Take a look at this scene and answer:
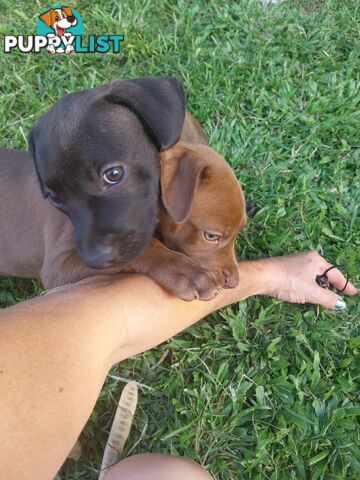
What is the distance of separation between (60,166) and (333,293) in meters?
1.98

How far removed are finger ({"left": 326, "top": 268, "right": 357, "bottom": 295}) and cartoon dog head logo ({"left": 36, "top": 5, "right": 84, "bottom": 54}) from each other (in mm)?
3187

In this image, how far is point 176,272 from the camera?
2.86 metres

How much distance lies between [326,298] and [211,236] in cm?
104

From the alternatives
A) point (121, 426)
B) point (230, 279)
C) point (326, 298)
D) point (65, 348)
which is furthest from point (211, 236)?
point (121, 426)

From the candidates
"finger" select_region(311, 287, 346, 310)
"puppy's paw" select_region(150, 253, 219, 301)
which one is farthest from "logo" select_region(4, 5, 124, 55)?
"finger" select_region(311, 287, 346, 310)

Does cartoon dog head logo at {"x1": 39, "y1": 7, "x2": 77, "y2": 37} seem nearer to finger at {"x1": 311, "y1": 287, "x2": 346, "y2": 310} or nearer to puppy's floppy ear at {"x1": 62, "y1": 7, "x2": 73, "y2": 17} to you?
puppy's floppy ear at {"x1": 62, "y1": 7, "x2": 73, "y2": 17}

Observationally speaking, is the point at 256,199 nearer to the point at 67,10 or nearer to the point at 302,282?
the point at 302,282

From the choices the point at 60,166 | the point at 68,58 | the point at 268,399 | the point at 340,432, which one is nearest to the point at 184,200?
the point at 60,166

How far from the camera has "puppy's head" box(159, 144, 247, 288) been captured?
2771 mm

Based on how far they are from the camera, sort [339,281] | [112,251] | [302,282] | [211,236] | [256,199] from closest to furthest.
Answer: [112,251] → [211,236] → [302,282] → [339,281] → [256,199]

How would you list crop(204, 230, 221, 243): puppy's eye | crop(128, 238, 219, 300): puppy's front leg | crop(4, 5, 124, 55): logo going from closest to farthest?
crop(128, 238, 219, 300): puppy's front leg
crop(204, 230, 221, 243): puppy's eye
crop(4, 5, 124, 55): logo

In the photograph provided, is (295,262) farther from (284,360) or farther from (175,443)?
(175,443)

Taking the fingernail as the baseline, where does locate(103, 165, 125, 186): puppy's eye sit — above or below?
above

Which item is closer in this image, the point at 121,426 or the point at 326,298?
the point at 121,426
